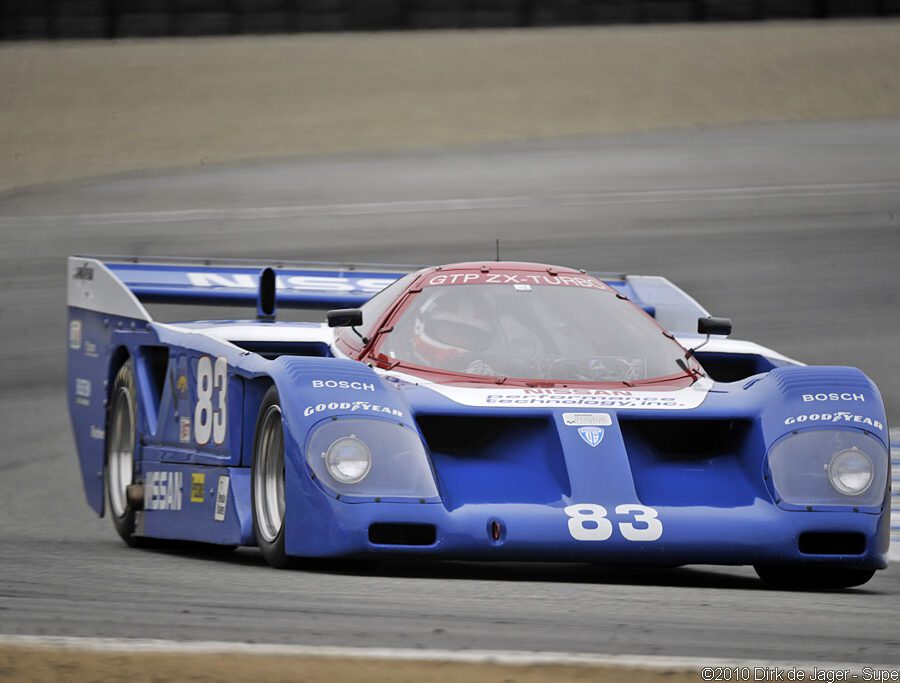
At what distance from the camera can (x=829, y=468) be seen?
6.06m

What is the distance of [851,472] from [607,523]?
91 centimetres

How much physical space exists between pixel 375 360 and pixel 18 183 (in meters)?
13.1

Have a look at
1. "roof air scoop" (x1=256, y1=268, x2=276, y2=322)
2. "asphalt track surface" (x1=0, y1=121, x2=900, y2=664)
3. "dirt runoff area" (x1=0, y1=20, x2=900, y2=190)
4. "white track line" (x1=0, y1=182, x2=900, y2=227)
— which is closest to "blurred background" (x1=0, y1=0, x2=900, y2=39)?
"dirt runoff area" (x1=0, y1=20, x2=900, y2=190)

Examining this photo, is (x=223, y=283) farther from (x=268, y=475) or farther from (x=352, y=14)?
(x=352, y=14)

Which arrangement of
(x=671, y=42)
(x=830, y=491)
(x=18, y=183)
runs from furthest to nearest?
(x=671, y=42) < (x=18, y=183) < (x=830, y=491)

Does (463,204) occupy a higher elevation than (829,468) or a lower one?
lower

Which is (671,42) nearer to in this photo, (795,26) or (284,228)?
(795,26)

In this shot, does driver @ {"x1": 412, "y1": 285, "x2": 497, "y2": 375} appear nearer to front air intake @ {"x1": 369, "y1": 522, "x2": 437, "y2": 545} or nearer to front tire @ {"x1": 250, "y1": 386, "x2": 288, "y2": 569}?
front tire @ {"x1": 250, "y1": 386, "x2": 288, "y2": 569}

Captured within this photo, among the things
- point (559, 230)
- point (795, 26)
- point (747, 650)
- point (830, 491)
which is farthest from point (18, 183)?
point (747, 650)

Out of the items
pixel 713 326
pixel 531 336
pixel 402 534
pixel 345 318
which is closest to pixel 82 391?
pixel 345 318

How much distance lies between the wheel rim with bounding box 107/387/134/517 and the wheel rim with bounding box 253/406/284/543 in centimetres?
240

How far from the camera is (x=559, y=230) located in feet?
53.7

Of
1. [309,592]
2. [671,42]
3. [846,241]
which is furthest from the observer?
[671,42]

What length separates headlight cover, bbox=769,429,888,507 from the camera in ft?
19.8
